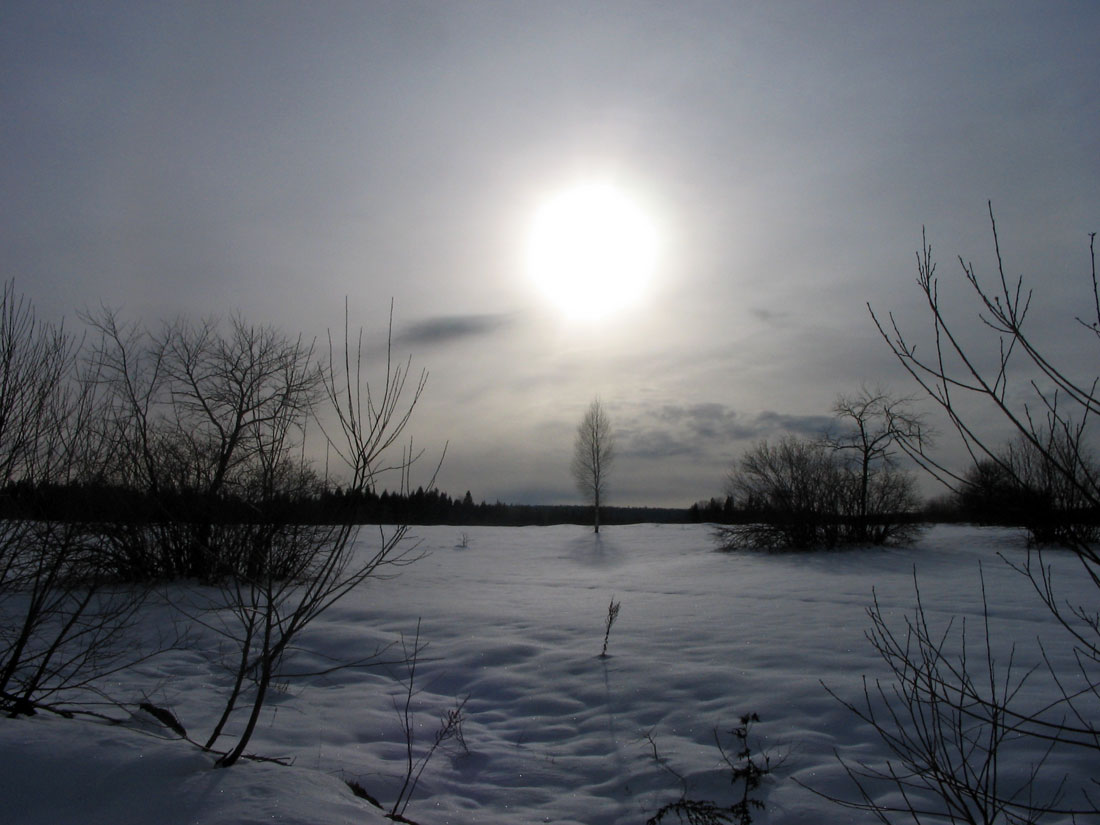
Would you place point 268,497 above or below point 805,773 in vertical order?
above

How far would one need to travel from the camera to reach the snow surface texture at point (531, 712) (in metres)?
3.14

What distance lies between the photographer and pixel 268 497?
155 inches

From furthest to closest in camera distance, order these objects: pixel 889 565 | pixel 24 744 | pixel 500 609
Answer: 1. pixel 889 565
2. pixel 500 609
3. pixel 24 744

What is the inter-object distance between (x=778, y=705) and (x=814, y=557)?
534 inches

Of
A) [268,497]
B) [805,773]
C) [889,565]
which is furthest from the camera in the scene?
[889,565]

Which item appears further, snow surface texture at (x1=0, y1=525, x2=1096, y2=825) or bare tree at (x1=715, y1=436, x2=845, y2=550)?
bare tree at (x1=715, y1=436, x2=845, y2=550)

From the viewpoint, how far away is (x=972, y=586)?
11344 mm

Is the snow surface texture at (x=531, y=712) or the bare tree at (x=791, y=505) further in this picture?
the bare tree at (x=791, y=505)

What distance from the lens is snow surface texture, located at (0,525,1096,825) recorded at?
123 inches

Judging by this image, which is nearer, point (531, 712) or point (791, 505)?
point (531, 712)

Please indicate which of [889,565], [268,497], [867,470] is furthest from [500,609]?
[867,470]

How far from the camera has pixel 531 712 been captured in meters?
6.56

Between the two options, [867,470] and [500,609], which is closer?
[500,609]

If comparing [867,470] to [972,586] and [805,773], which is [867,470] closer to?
[972,586]
